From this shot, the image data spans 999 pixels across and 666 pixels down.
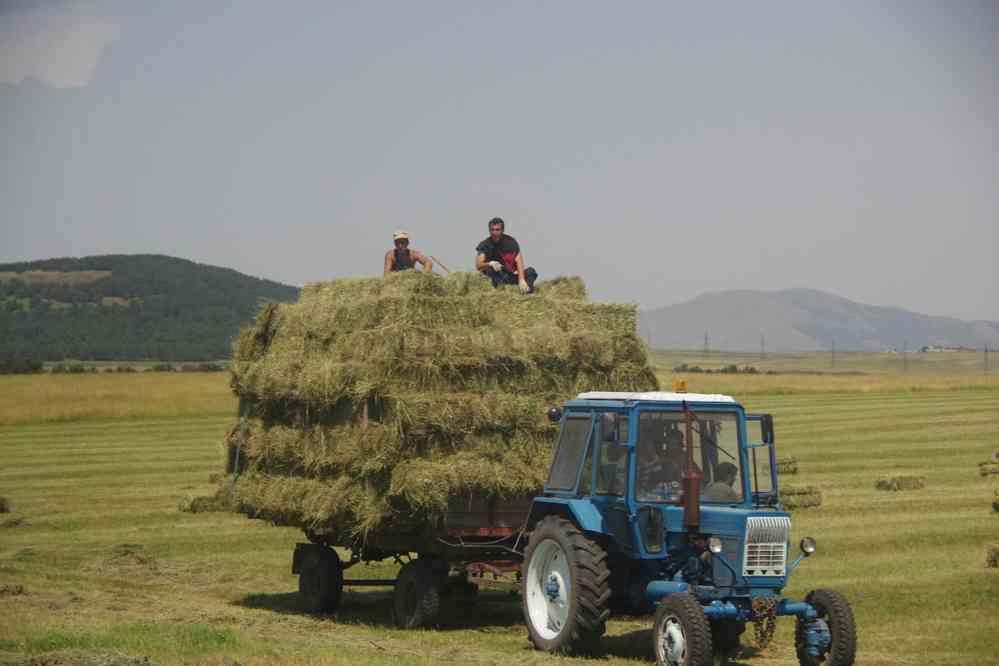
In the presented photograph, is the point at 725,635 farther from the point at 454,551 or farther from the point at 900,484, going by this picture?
the point at 900,484

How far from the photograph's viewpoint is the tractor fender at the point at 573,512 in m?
13.7

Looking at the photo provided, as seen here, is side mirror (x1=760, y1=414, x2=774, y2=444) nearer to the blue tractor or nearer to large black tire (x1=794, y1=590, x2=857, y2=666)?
the blue tractor

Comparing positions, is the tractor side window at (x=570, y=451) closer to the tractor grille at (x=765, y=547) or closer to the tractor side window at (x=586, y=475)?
the tractor side window at (x=586, y=475)

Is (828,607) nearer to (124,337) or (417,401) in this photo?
(417,401)

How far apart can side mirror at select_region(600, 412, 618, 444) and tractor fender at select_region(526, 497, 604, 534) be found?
70cm

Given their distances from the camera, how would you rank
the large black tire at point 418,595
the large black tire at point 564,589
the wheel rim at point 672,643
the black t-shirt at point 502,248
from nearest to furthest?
the wheel rim at point 672,643 → the large black tire at point 564,589 → the large black tire at point 418,595 → the black t-shirt at point 502,248

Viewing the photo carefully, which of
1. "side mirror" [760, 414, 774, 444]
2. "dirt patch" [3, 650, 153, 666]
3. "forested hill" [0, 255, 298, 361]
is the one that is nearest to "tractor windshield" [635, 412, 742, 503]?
"side mirror" [760, 414, 774, 444]

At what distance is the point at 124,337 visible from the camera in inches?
6688

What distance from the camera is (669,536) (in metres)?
13.4

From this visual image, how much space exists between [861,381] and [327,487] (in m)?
64.5

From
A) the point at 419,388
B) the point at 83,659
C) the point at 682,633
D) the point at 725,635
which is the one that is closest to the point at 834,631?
the point at 682,633

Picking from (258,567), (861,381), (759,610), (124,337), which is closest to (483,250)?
(258,567)

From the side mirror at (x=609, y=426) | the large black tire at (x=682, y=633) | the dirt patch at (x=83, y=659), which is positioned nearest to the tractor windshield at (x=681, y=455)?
the side mirror at (x=609, y=426)

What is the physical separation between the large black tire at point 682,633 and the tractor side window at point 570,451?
2071 millimetres
